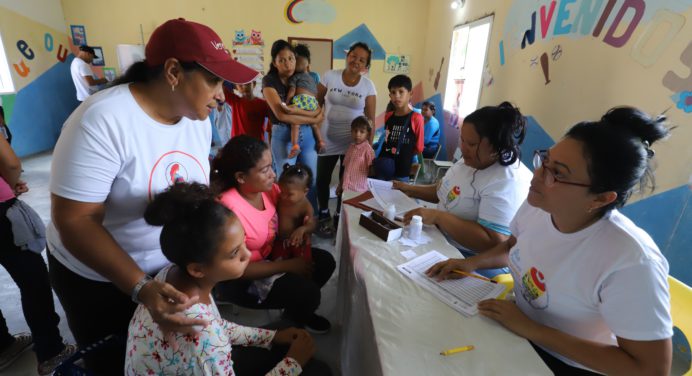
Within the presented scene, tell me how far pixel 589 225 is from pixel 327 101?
2318mm

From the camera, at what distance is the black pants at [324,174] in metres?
3.00

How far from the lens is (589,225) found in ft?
3.12

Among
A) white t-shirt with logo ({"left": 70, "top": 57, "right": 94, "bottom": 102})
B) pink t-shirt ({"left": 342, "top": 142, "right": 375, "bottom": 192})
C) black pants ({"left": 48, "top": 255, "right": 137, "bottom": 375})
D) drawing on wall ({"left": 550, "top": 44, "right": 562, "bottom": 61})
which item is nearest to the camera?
black pants ({"left": 48, "top": 255, "right": 137, "bottom": 375})

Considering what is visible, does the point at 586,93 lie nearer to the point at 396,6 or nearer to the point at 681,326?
the point at 681,326

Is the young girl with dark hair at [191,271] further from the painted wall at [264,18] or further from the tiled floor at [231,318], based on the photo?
the painted wall at [264,18]

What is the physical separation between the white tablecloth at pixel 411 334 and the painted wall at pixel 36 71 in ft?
19.2

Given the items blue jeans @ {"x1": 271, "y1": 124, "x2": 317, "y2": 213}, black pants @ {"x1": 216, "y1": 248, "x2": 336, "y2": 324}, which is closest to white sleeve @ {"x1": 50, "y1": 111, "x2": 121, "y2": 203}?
black pants @ {"x1": 216, "y1": 248, "x2": 336, "y2": 324}

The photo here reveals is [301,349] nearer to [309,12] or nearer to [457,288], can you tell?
[457,288]

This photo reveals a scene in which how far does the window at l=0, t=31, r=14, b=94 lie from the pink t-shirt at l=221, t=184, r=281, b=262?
17.3 ft

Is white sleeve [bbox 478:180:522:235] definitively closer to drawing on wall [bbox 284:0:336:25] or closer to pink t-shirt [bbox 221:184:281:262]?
pink t-shirt [bbox 221:184:281:262]

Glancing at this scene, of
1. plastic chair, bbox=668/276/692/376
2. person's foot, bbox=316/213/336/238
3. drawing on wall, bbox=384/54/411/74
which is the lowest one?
person's foot, bbox=316/213/336/238

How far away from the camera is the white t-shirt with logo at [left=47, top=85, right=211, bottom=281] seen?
81 centimetres

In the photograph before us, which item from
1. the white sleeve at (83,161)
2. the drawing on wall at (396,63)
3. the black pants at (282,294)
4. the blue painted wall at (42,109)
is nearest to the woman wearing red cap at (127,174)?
the white sleeve at (83,161)

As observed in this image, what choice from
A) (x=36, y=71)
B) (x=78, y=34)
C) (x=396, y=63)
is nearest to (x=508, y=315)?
(x=396, y=63)
